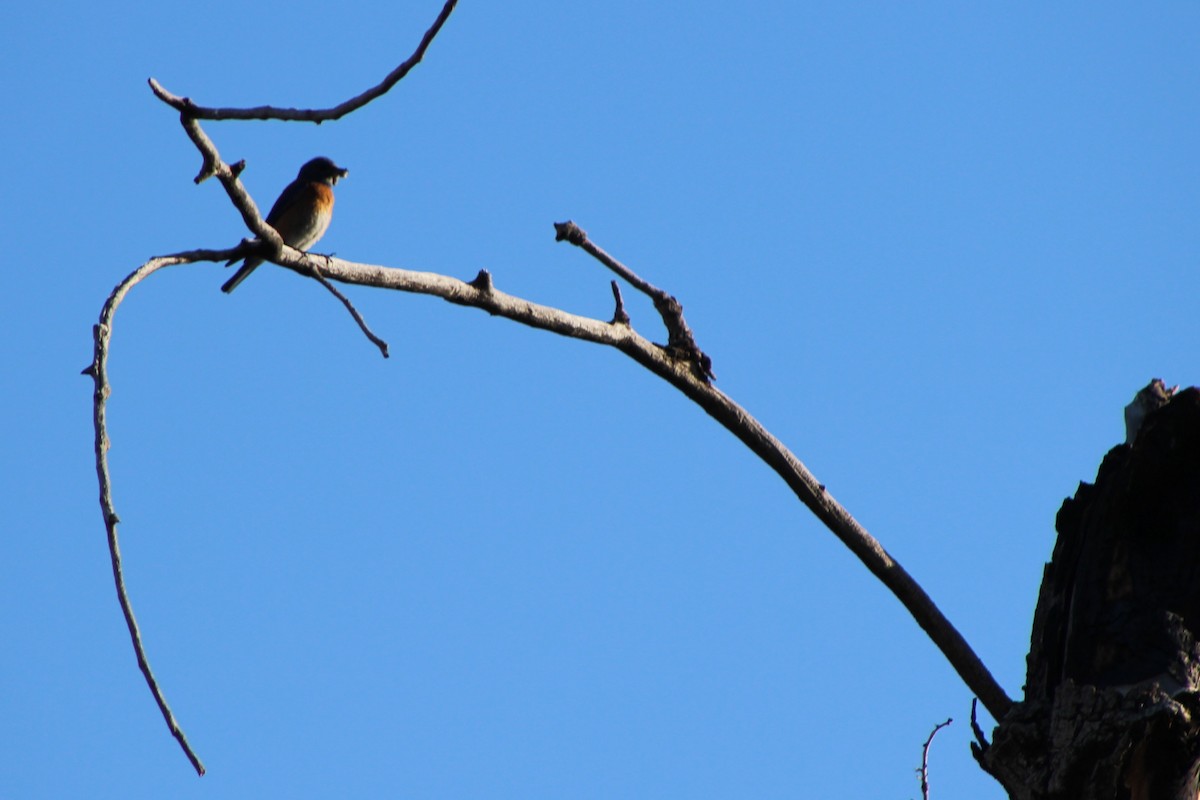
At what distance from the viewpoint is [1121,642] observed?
3.43m

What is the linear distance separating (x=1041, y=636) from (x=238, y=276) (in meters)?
5.79

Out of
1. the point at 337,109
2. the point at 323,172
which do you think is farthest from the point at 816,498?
the point at 323,172

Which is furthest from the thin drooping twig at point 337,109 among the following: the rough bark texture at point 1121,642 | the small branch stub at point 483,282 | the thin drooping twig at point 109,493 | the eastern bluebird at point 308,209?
the eastern bluebird at point 308,209

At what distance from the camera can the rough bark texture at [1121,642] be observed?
3.20 metres

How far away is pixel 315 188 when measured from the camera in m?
8.59

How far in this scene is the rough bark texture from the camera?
320 centimetres

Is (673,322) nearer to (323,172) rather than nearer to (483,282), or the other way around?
(483,282)

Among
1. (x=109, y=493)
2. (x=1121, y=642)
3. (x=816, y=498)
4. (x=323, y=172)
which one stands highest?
(x=323, y=172)

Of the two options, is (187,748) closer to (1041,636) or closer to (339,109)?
(339,109)

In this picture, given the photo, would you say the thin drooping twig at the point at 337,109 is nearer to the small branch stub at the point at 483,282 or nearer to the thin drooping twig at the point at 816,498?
the small branch stub at the point at 483,282

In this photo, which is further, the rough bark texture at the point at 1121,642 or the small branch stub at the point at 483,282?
the small branch stub at the point at 483,282

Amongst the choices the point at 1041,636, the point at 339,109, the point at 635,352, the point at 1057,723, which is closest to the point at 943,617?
the point at 1041,636

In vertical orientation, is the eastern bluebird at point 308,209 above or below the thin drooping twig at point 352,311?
above

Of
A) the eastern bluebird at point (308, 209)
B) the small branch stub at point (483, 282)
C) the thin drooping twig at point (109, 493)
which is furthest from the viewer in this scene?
the eastern bluebird at point (308, 209)
